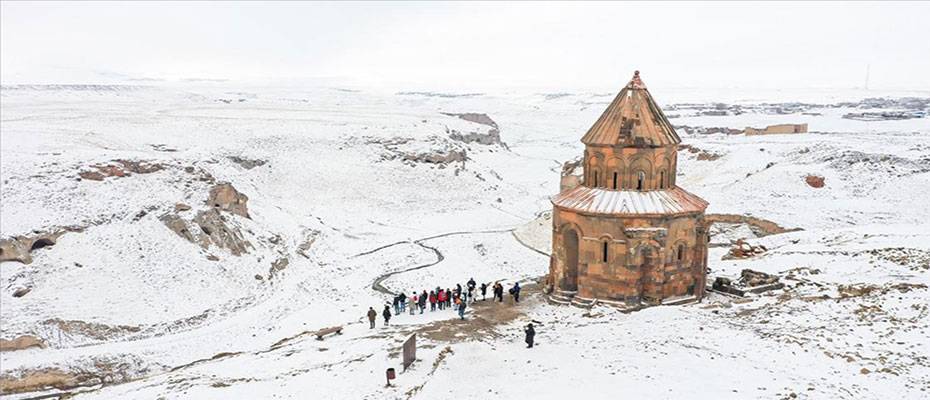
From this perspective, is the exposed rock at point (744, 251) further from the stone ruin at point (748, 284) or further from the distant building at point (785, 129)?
the distant building at point (785, 129)

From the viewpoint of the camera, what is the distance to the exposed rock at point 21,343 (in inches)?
786

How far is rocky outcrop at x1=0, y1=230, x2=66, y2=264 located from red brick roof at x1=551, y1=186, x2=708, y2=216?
19587 mm

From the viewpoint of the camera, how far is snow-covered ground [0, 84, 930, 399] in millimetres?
14430

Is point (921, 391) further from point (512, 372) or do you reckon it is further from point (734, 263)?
point (734, 263)

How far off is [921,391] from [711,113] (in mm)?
114578

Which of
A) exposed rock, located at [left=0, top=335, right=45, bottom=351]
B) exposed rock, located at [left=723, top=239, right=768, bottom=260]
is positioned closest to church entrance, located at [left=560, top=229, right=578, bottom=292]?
exposed rock, located at [left=723, top=239, right=768, bottom=260]

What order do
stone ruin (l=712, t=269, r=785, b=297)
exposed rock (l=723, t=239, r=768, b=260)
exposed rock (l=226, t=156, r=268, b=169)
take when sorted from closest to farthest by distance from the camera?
stone ruin (l=712, t=269, r=785, b=297)
exposed rock (l=723, t=239, r=768, b=260)
exposed rock (l=226, t=156, r=268, b=169)

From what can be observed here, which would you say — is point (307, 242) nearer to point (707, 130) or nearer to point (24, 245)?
point (24, 245)

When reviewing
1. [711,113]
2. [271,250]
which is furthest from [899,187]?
[711,113]

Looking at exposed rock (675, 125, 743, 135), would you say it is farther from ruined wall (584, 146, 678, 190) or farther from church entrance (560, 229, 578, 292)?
church entrance (560, 229, 578, 292)

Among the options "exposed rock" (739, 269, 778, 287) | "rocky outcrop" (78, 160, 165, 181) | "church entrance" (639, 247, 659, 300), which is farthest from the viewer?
"rocky outcrop" (78, 160, 165, 181)

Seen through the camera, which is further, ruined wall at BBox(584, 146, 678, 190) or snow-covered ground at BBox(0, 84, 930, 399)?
ruined wall at BBox(584, 146, 678, 190)

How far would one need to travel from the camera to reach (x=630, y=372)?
1397cm

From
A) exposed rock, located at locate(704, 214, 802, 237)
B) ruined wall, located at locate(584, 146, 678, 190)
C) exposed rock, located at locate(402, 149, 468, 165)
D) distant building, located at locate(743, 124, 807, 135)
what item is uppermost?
ruined wall, located at locate(584, 146, 678, 190)
